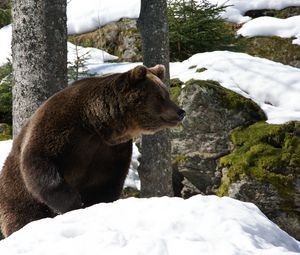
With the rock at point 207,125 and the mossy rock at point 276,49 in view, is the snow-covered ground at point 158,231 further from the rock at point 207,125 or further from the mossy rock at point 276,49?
the mossy rock at point 276,49

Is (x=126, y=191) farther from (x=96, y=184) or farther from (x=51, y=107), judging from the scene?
(x=51, y=107)

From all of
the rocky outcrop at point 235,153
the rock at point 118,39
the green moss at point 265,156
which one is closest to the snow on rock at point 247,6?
the rock at point 118,39

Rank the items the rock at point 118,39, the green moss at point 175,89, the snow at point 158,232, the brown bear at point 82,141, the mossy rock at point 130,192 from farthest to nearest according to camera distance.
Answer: the rock at point 118,39
the green moss at point 175,89
the mossy rock at point 130,192
the brown bear at point 82,141
the snow at point 158,232

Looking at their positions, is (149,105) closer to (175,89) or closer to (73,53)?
(175,89)

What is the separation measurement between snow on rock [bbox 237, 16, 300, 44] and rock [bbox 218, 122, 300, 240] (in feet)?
16.2

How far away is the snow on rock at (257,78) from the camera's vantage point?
7.73 m

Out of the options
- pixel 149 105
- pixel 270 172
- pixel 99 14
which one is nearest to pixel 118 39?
pixel 99 14

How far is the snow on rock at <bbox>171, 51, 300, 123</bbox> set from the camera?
25.4 ft

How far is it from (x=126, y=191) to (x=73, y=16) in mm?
7817

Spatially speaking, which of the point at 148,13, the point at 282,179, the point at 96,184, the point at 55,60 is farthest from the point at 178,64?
→ the point at 96,184

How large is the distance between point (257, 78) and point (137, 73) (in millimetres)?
3809

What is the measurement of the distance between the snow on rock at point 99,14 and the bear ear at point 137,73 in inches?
314

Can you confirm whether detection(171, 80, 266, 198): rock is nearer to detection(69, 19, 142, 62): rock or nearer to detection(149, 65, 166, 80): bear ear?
detection(149, 65, 166, 80): bear ear

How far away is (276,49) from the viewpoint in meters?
11.5
